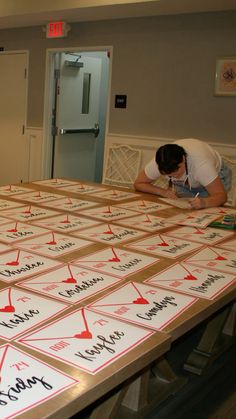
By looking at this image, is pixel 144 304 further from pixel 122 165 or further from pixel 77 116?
pixel 77 116

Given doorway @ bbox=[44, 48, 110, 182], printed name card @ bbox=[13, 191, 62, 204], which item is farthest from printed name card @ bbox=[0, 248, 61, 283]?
doorway @ bbox=[44, 48, 110, 182]

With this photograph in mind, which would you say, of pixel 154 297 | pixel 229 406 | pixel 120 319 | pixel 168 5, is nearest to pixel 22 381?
pixel 120 319

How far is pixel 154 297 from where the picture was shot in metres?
1.40

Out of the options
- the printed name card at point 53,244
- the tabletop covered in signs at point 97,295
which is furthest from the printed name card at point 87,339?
the printed name card at point 53,244

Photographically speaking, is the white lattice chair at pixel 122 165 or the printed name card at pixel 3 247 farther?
the white lattice chair at pixel 122 165

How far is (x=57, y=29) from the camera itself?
515 cm

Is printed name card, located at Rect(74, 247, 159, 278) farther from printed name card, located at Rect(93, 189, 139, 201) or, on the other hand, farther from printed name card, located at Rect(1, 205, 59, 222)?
printed name card, located at Rect(93, 189, 139, 201)

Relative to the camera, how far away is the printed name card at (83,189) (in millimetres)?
3012

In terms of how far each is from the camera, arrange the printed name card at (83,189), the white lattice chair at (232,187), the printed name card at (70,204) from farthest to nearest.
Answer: the white lattice chair at (232,187) → the printed name card at (83,189) → the printed name card at (70,204)

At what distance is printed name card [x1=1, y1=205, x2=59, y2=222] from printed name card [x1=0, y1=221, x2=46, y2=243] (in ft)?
0.35

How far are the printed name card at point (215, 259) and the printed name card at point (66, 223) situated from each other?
0.57 metres

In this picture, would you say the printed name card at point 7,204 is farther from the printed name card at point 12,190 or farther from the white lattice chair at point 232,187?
the white lattice chair at point 232,187

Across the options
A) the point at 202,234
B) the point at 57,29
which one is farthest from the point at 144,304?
the point at 57,29

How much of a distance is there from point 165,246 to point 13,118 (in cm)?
461
